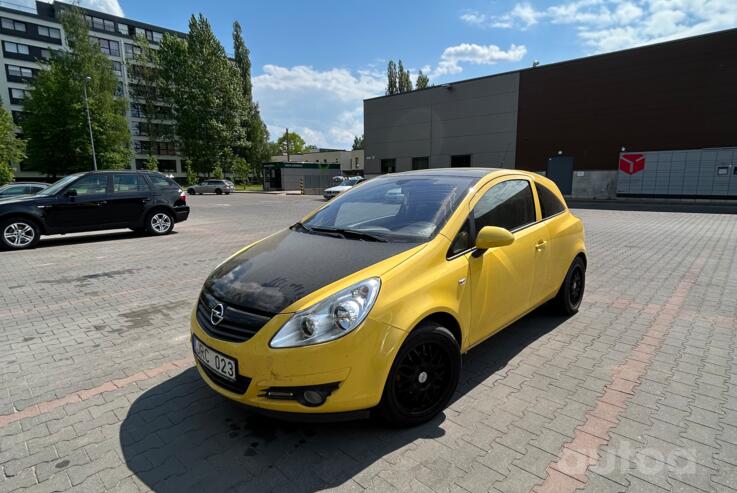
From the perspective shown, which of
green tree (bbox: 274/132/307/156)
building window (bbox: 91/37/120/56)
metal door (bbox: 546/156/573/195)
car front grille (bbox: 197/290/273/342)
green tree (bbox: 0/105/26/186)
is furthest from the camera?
green tree (bbox: 274/132/307/156)

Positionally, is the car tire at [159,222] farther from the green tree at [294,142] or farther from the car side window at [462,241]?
the green tree at [294,142]

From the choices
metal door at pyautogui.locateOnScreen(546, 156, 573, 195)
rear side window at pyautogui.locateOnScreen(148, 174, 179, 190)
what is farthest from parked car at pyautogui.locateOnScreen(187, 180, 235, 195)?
rear side window at pyautogui.locateOnScreen(148, 174, 179, 190)

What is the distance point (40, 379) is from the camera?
3301 millimetres

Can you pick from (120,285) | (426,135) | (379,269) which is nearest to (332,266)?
(379,269)

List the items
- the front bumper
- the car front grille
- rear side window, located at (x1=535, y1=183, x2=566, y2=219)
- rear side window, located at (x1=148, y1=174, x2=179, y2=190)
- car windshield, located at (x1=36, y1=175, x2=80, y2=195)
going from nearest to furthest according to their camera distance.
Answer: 1. the front bumper
2. the car front grille
3. rear side window, located at (x1=535, y1=183, x2=566, y2=219)
4. car windshield, located at (x1=36, y1=175, x2=80, y2=195)
5. rear side window, located at (x1=148, y1=174, x2=179, y2=190)

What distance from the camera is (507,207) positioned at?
351 cm

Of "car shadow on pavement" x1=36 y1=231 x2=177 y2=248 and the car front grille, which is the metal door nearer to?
"car shadow on pavement" x1=36 y1=231 x2=177 y2=248

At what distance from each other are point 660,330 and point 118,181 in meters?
11.2

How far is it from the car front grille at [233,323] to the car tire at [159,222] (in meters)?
9.47

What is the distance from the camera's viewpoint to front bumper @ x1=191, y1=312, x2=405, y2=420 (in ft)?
7.07

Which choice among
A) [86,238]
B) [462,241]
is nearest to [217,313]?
[462,241]

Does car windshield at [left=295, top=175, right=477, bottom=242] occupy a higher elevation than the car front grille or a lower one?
higher

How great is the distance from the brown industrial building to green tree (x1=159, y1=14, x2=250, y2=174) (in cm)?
2907

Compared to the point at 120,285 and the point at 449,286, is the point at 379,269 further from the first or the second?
the point at 120,285
